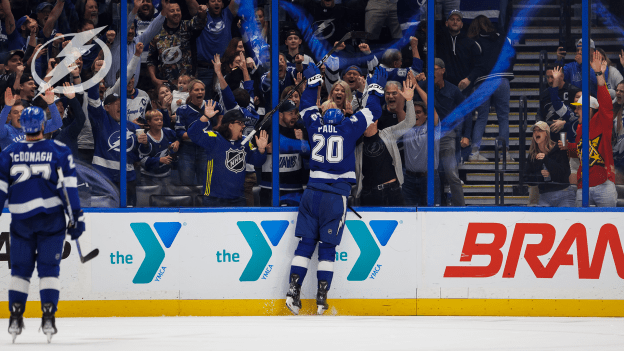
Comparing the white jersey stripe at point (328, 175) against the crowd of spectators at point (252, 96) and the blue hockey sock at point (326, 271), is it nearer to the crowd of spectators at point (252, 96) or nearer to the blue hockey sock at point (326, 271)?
the crowd of spectators at point (252, 96)

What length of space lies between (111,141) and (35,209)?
5.97 ft

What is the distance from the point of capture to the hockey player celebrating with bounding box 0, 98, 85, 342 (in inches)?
206

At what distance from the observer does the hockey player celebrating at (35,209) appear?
17.1 feet

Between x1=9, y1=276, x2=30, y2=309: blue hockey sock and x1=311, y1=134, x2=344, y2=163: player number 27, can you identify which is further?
x1=311, y1=134, x2=344, y2=163: player number 27

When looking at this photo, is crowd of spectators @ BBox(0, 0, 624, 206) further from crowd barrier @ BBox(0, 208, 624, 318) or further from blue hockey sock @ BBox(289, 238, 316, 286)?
blue hockey sock @ BBox(289, 238, 316, 286)

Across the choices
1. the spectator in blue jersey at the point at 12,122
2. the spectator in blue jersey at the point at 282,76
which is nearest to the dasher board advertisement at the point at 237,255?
the spectator in blue jersey at the point at 12,122

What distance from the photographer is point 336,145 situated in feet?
21.9

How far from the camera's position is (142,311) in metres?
6.60

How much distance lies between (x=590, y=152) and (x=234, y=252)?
10.8 feet

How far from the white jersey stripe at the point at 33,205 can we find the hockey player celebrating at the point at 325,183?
2.12 metres

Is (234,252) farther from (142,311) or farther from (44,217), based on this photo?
(44,217)
